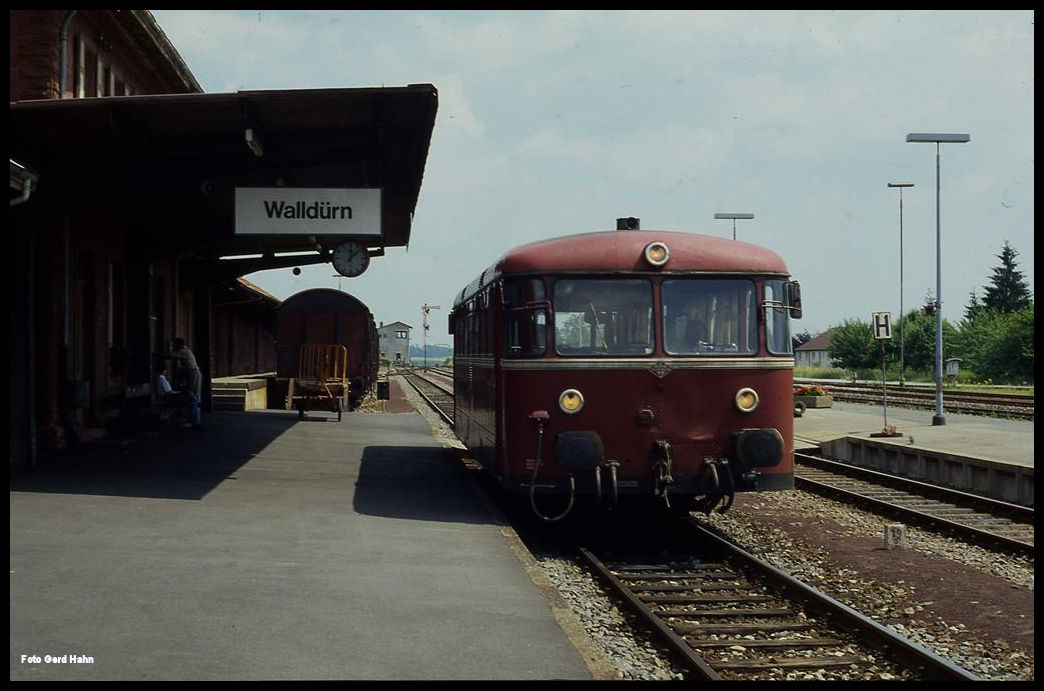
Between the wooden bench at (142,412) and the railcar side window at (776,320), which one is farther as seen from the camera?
the wooden bench at (142,412)

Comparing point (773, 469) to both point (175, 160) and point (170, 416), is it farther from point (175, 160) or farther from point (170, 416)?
point (170, 416)

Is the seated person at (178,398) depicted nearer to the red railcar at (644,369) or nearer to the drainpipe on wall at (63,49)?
the drainpipe on wall at (63,49)

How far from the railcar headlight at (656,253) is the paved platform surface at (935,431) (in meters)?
7.37

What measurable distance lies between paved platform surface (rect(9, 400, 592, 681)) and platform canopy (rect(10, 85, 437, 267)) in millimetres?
3420

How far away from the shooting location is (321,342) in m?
31.0

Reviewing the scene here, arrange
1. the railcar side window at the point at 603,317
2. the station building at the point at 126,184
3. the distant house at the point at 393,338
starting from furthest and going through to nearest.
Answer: the distant house at the point at 393,338 < the station building at the point at 126,184 < the railcar side window at the point at 603,317

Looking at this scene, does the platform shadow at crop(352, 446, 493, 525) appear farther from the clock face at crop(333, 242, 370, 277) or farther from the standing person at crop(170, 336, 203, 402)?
the clock face at crop(333, 242, 370, 277)

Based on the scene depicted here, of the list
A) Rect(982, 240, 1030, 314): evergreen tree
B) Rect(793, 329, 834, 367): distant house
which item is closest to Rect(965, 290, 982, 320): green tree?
Rect(982, 240, 1030, 314): evergreen tree

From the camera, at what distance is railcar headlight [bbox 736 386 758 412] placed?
34.3ft

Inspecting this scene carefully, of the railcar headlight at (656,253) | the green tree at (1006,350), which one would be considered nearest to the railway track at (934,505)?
the railcar headlight at (656,253)

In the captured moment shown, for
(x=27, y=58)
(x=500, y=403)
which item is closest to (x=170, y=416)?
(x=27, y=58)

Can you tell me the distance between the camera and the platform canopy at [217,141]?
1229 centimetres

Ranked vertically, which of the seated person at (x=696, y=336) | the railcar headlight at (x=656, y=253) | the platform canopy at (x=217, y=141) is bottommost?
the seated person at (x=696, y=336)

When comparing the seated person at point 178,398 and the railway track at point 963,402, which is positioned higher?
the seated person at point 178,398
